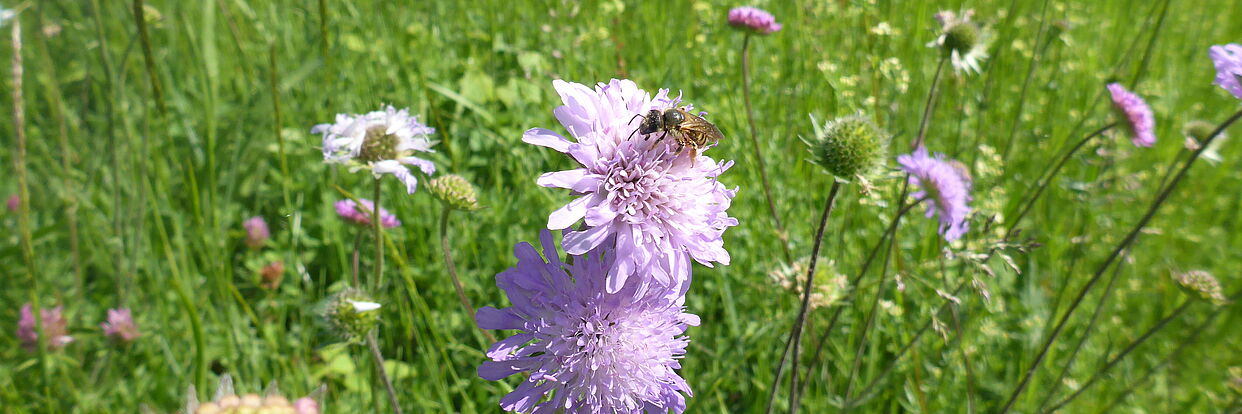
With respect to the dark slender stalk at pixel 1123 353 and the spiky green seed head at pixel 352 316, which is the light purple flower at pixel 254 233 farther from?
the dark slender stalk at pixel 1123 353

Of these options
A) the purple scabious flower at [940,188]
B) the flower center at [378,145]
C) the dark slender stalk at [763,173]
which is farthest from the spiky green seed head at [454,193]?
the purple scabious flower at [940,188]

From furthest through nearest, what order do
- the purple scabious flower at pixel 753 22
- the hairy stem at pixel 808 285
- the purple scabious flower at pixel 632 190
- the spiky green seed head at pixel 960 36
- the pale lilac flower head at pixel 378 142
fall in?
the purple scabious flower at pixel 753 22, the spiky green seed head at pixel 960 36, the pale lilac flower head at pixel 378 142, the hairy stem at pixel 808 285, the purple scabious flower at pixel 632 190

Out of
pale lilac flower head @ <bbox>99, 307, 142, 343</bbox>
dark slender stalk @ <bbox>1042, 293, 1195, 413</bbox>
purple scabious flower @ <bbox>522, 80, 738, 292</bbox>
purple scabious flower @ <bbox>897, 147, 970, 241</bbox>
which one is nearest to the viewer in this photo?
purple scabious flower @ <bbox>522, 80, 738, 292</bbox>

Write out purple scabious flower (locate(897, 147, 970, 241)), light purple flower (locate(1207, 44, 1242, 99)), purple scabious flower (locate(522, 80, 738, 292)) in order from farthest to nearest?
purple scabious flower (locate(897, 147, 970, 241))
light purple flower (locate(1207, 44, 1242, 99))
purple scabious flower (locate(522, 80, 738, 292))

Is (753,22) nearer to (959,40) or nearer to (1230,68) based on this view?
(959,40)

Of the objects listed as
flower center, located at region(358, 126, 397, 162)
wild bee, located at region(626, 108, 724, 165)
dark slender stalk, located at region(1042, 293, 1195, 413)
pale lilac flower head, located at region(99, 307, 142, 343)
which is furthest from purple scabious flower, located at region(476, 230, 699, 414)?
pale lilac flower head, located at region(99, 307, 142, 343)

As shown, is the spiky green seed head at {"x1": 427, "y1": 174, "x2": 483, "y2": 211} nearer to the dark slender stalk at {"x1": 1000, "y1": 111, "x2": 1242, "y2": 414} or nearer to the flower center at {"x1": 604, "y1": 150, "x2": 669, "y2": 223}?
the flower center at {"x1": 604, "y1": 150, "x2": 669, "y2": 223}

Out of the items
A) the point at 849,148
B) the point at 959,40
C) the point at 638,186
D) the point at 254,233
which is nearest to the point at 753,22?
the point at 959,40

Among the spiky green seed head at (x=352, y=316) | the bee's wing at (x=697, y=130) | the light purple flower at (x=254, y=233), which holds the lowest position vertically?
the light purple flower at (x=254, y=233)
